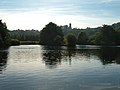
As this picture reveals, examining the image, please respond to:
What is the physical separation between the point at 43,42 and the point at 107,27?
48677mm

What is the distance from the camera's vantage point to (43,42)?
18300 centimetres

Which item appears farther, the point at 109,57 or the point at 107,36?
the point at 107,36

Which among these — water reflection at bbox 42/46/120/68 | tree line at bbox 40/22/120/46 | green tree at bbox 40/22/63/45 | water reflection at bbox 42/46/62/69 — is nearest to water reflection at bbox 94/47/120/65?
water reflection at bbox 42/46/120/68

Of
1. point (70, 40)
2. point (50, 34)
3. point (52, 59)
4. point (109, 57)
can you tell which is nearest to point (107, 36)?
point (70, 40)

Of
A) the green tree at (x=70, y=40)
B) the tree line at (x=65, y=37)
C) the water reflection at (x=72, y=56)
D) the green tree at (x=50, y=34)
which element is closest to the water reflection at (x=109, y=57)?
the water reflection at (x=72, y=56)

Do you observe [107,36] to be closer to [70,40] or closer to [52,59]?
[70,40]

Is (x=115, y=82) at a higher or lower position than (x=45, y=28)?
lower

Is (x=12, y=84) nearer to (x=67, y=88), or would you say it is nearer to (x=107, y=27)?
(x=67, y=88)

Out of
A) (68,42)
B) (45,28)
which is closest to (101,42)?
(68,42)

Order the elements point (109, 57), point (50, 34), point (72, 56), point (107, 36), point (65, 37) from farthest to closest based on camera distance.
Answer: point (107, 36)
point (50, 34)
point (65, 37)
point (72, 56)
point (109, 57)

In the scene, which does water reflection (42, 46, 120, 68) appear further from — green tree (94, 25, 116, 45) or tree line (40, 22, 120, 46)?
green tree (94, 25, 116, 45)

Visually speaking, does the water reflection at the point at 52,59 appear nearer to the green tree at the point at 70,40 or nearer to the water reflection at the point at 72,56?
the water reflection at the point at 72,56

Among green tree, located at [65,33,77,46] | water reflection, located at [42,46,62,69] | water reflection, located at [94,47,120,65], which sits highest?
green tree, located at [65,33,77,46]

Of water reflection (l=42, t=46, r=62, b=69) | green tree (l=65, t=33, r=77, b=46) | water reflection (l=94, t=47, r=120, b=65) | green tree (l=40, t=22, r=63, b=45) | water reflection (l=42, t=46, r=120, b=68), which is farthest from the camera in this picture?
green tree (l=40, t=22, r=63, b=45)
